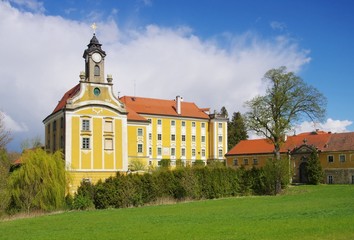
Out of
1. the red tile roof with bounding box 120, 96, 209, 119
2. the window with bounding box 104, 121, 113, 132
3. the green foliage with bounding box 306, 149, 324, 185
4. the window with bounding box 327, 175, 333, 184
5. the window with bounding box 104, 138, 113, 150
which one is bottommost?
the window with bounding box 327, 175, 333, 184

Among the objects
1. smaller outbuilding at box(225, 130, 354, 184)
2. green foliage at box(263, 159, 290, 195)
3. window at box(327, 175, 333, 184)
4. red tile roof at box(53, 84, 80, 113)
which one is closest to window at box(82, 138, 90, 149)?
red tile roof at box(53, 84, 80, 113)

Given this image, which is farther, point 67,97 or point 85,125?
point 67,97

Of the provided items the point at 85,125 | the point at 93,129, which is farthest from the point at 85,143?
the point at 85,125

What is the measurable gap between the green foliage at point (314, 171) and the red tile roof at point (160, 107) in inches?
1006

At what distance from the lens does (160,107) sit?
275 feet

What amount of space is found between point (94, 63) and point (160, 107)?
31.9 m

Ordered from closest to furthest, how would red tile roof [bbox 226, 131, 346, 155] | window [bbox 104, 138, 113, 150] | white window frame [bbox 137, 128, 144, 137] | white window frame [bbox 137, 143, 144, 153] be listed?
1. window [bbox 104, 138, 113, 150]
2. white window frame [bbox 137, 128, 144, 137]
3. white window frame [bbox 137, 143, 144, 153]
4. red tile roof [bbox 226, 131, 346, 155]

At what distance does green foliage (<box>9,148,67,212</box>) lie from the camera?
122 ft

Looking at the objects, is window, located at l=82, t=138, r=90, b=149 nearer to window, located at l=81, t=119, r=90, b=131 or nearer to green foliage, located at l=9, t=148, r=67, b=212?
window, located at l=81, t=119, r=90, b=131

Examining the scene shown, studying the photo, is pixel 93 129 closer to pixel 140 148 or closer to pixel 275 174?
pixel 140 148

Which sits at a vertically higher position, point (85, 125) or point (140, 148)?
point (85, 125)

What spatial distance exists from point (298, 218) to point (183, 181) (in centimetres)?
2384

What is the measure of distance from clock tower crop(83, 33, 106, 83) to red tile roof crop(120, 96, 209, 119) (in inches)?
1018

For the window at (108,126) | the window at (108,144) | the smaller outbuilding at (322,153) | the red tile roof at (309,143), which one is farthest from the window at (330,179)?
the window at (108,126)
